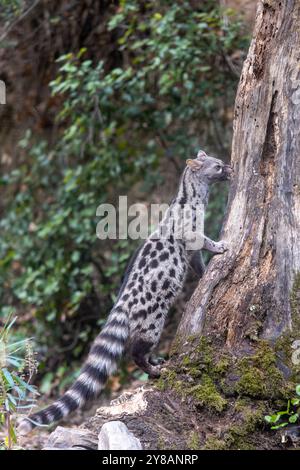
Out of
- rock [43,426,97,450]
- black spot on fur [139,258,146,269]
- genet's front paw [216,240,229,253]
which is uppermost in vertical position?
genet's front paw [216,240,229,253]

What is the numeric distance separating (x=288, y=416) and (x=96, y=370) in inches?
63.3

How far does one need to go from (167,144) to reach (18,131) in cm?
355

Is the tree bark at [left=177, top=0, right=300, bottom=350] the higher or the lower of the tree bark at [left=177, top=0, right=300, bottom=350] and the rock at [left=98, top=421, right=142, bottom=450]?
the higher

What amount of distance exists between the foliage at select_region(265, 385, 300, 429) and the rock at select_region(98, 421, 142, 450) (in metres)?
0.95

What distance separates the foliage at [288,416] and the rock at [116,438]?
0.95m

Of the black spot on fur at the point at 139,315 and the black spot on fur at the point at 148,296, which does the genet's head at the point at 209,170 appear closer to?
the black spot on fur at the point at 148,296

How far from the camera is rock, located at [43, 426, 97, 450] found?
16.2ft

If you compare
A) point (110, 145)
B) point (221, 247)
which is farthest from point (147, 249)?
point (110, 145)

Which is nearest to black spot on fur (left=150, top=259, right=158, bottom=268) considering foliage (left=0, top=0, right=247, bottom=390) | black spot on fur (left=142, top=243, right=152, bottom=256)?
black spot on fur (left=142, top=243, right=152, bottom=256)

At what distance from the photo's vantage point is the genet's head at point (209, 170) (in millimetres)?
7066

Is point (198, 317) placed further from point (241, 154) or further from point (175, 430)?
point (241, 154)

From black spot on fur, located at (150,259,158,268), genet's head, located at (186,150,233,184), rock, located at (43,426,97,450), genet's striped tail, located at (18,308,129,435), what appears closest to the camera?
rock, located at (43,426,97,450)

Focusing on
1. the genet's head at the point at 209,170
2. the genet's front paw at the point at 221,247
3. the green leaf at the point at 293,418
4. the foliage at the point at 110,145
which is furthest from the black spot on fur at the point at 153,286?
the foliage at the point at 110,145

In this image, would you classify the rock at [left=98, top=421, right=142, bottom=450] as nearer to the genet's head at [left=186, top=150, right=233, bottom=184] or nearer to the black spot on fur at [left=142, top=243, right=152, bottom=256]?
the black spot on fur at [left=142, top=243, right=152, bottom=256]
